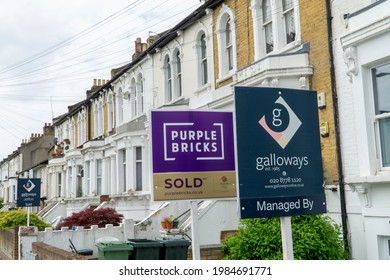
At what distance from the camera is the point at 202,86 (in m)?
13.8

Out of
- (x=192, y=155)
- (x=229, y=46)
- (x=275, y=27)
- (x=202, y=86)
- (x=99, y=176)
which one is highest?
(x=229, y=46)

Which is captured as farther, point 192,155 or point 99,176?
point 99,176

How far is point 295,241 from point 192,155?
2562 mm

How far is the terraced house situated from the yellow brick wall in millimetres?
19

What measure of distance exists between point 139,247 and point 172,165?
3.94 m

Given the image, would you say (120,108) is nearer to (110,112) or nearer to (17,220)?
(110,112)

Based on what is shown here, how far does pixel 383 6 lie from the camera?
6.67 metres

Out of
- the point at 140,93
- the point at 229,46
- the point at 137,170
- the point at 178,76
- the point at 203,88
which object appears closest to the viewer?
the point at 229,46

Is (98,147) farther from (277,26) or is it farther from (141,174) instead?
(277,26)

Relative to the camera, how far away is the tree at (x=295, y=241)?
21.9 ft

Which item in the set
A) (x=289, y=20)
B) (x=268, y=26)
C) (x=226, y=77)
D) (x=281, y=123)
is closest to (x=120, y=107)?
(x=226, y=77)

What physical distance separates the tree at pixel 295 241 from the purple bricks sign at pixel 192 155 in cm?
206

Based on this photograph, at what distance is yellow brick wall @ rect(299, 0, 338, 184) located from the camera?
28.0 ft

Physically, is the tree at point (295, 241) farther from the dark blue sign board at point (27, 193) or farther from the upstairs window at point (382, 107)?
the dark blue sign board at point (27, 193)
